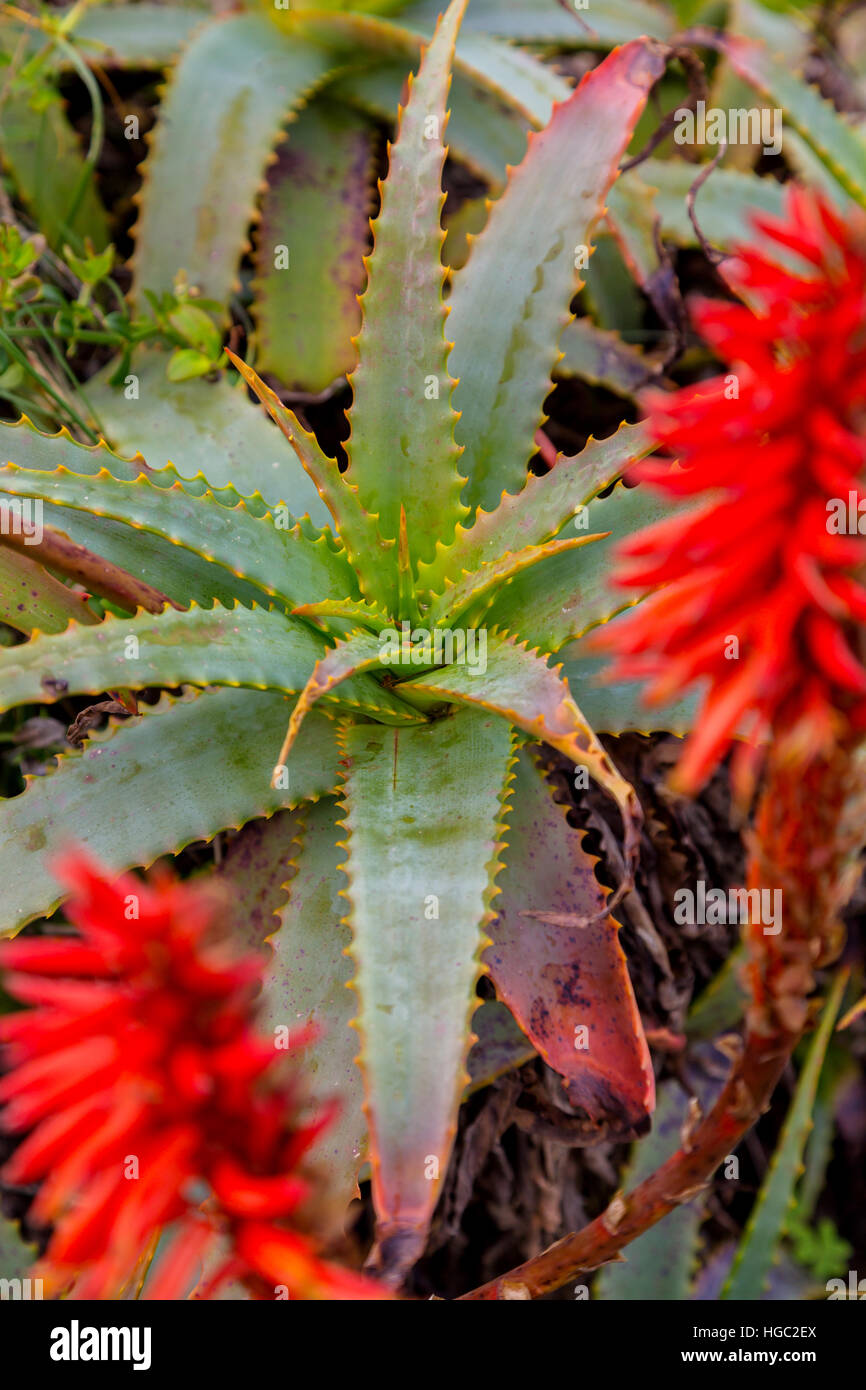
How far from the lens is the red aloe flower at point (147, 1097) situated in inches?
17.4

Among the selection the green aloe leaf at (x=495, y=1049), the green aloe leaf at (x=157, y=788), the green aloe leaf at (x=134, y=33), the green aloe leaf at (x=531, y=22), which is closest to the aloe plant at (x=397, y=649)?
the green aloe leaf at (x=157, y=788)

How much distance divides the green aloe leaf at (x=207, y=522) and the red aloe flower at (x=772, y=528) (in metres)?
0.59

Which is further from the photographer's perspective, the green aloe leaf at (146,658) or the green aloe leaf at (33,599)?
the green aloe leaf at (33,599)

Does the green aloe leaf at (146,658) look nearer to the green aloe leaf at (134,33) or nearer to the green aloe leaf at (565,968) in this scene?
the green aloe leaf at (565,968)

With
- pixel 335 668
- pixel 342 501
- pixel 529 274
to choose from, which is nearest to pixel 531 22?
pixel 529 274

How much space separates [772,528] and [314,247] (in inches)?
51.5

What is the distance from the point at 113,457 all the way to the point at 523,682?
54 cm

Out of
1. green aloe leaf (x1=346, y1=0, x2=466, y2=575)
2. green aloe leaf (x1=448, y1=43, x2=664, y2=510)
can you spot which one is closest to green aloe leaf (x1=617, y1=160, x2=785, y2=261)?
green aloe leaf (x1=448, y1=43, x2=664, y2=510)

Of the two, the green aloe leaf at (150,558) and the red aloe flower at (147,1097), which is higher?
the green aloe leaf at (150,558)

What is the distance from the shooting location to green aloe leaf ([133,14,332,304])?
148 cm

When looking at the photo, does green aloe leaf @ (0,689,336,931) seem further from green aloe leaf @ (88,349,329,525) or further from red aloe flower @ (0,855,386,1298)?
red aloe flower @ (0,855,386,1298)

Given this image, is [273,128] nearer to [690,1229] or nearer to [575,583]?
[575,583]

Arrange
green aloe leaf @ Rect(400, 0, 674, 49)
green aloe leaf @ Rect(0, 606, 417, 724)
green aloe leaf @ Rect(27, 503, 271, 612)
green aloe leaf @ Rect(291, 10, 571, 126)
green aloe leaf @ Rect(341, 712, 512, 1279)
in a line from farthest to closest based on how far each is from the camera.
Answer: green aloe leaf @ Rect(400, 0, 674, 49) < green aloe leaf @ Rect(291, 10, 571, 126) < green aloe leaf @ Rect(27, 503, 271, 612) < green aloe leaf @ Rect(0, 606, 417, 724) < green aloe leaf @ Rect(341, 712, 512, 1279)

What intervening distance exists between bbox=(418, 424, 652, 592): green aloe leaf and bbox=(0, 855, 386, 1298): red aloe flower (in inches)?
24.8
